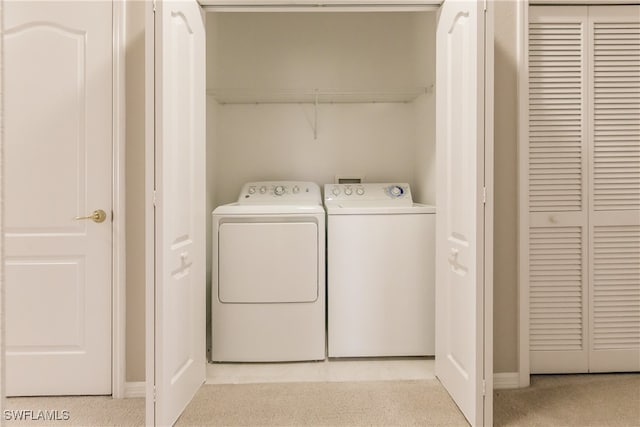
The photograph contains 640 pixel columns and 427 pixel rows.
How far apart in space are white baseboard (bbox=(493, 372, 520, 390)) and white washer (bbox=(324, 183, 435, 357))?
1.40ft

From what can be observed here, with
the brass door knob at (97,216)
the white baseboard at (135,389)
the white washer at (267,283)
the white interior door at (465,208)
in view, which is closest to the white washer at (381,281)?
the white washer at (267,283)

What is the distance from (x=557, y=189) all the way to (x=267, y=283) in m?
1.67

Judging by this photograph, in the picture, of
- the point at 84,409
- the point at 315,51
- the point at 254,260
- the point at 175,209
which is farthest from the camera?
the point at 315,51

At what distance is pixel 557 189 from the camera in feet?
7.26

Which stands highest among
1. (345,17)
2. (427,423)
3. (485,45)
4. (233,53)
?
(345,17)

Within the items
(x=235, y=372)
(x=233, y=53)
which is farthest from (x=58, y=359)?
(x=233, y=53)

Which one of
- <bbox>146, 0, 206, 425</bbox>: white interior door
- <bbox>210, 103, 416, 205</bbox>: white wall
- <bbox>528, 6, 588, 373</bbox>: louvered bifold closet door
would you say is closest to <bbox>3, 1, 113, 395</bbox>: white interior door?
<bbox>146, 0, 206, 425</bbox>: white interior door

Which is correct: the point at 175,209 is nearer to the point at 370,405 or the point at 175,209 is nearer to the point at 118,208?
the point at 118,208

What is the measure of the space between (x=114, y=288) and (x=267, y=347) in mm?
910

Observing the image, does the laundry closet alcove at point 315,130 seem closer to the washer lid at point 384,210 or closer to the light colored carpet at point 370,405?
the light colored carpet at point 370,405

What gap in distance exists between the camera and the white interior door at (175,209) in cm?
163

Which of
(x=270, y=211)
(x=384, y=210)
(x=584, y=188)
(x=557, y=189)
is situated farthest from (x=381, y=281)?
(x=584, y=188)

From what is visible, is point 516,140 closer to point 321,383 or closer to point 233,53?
point 321,383

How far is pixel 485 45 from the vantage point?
166 cm
